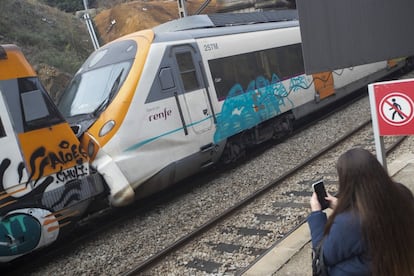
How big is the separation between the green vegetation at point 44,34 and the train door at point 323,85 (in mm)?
12810

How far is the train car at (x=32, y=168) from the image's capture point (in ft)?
18.4

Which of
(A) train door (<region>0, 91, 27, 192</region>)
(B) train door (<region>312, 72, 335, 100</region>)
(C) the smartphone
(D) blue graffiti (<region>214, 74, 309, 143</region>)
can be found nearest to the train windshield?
(A) train door (<region>0, 91, 27, 192</region>)

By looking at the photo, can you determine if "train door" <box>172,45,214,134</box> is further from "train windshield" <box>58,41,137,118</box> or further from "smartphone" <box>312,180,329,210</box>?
"smartphone" <box>312,180,329,210</box>

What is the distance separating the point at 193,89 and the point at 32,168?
3.63 metres

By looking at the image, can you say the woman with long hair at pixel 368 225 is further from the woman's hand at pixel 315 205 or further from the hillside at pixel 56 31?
the hillside at pixel 56 31

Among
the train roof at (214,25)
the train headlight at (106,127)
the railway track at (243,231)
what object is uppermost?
the train roof at (214,25)

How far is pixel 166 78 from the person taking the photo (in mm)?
8109

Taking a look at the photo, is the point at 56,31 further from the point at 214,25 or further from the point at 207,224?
the point at 207,224

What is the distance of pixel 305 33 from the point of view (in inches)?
161

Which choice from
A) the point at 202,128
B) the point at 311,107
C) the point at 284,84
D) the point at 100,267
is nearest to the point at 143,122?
the point at 202,128

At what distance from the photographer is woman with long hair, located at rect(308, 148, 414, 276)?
7.47 feet

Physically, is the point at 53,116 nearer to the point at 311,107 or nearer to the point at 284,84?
the point at 284,84

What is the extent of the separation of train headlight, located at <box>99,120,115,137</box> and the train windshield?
34 cm

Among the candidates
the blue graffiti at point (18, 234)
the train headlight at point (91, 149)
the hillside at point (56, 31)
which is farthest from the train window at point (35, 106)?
the hillside at point (56, 31)
